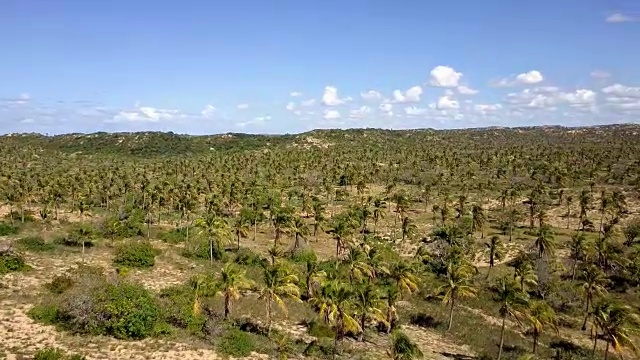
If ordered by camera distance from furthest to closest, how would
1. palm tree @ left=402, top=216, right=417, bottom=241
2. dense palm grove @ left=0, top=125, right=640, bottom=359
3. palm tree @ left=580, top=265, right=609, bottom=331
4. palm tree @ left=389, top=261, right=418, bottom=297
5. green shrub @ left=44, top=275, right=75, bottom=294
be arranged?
palm tree @ left=402, top=216, right=417, bottom=241 → palm tree @ left=389, top=261, right=418, bottom=297 → palm tree @ left=580, top=265, right=609, bottom=331 → green shrub @ left=44, top=275, right=75, bottom=294 → dense palm grove @ left=0, top=125, right=640, bottom=359

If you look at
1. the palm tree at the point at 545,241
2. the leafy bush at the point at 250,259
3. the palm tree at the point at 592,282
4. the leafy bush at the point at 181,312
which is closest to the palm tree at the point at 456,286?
the palm tree at the point at 592,282

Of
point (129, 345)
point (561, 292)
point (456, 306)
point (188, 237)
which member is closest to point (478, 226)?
point (561, 292)

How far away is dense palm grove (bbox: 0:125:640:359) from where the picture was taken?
47.2 metres

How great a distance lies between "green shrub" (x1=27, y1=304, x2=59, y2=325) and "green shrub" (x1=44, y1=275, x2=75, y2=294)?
6029 millimetres

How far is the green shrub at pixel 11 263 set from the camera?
58.6m

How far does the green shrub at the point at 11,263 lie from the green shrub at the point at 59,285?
21.5ft

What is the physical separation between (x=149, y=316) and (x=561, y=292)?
51.8 m

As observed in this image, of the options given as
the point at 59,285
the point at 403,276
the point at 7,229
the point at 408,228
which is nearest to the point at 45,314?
the point at 59,285

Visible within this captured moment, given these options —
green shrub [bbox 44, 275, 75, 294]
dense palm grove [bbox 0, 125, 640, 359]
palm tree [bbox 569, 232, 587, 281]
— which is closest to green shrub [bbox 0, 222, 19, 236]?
dense palm grove [bbox 0, 125, 640, 359]

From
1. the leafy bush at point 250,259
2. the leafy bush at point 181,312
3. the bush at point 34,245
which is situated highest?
the bush at point 34,245

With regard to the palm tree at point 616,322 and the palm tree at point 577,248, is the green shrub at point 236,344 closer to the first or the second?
the palm tree at point 616,322

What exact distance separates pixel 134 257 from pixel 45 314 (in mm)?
19829

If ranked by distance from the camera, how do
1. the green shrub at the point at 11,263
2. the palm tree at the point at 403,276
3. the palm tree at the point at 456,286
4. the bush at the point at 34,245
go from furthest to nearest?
the bush at the point at 34,245 → the palm tree at the point at 403,276 → the green shrub at the point at 11,263 → the palm tree at the point at 456,286

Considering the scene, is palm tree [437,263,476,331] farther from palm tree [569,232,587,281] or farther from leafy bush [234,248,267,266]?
leafy bush [234,248,267,266]
